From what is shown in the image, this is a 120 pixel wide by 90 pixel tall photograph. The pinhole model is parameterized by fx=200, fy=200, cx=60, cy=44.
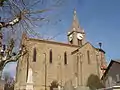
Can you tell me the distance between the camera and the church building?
38.8 meters

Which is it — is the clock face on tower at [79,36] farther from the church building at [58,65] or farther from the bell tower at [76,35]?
the church building at [58,65]

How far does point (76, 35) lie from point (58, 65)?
47.4 feet

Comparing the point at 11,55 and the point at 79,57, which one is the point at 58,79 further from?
the point at 11,55

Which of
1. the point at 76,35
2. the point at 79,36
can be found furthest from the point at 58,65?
the point at 79,36

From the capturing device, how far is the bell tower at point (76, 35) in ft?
176

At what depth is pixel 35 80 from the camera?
39.0m

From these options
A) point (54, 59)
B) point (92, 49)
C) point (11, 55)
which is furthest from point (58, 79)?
point (11, 55)

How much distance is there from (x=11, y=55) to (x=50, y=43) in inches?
1329

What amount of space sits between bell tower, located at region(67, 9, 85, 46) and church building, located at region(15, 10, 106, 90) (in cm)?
667

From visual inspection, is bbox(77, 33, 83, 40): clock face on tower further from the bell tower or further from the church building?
the church building

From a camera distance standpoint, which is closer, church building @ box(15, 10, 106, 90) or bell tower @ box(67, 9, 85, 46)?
church building @ box(15, 10, 106, 90)

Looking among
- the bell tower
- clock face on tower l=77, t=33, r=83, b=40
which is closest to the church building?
the bell tower

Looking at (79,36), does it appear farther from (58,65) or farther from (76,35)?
(58,65)

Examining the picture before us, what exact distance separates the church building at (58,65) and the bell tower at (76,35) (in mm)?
6675
